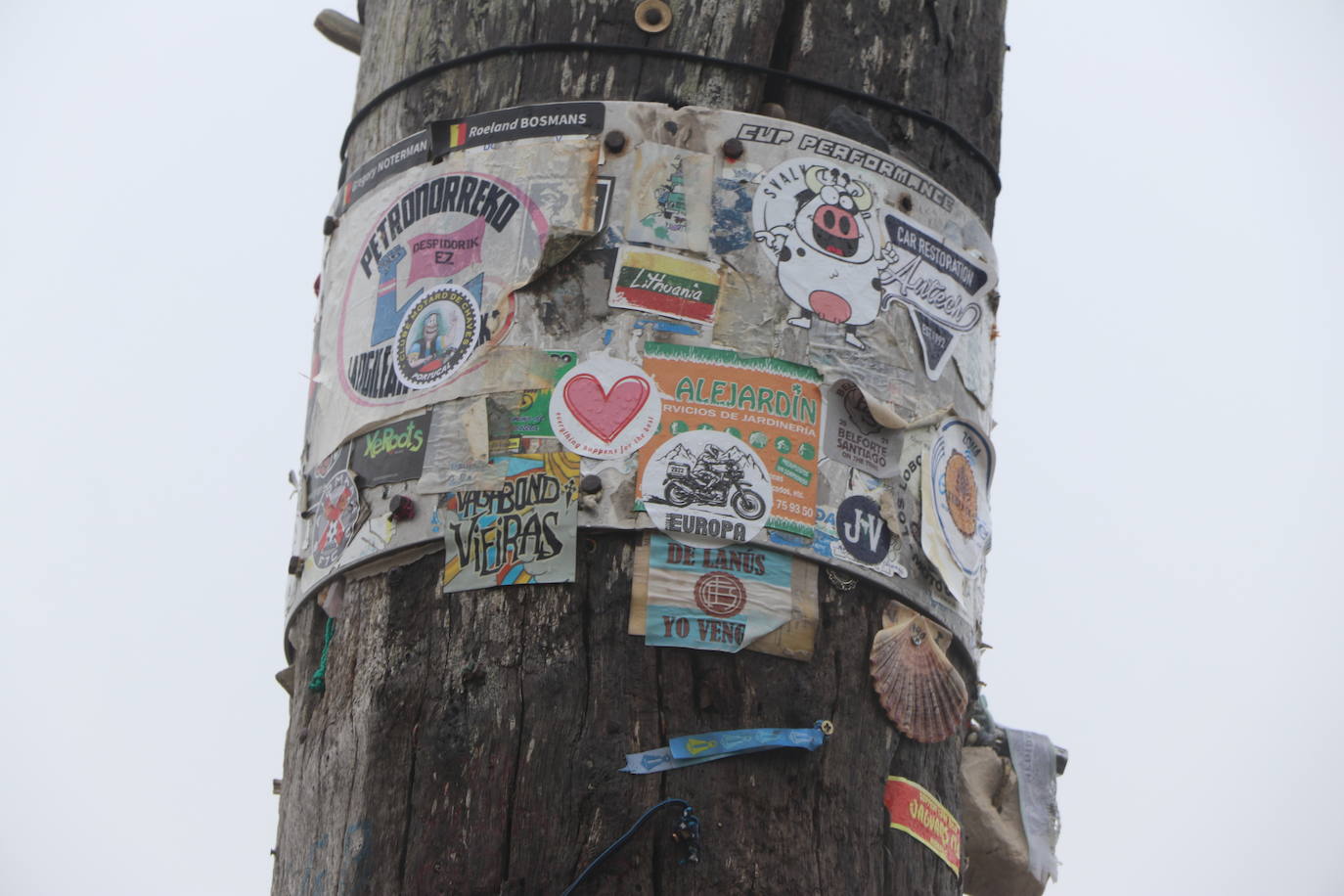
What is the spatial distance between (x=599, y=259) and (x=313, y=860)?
3.84 ft

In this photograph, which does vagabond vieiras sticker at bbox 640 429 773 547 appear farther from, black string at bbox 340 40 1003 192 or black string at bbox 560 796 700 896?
black string at bbox 340 40 1003 192

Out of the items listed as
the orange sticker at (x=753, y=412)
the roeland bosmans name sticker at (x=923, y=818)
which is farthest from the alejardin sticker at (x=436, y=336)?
the roeland bosmans name sticker at (x=923, y=818)

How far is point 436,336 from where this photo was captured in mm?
3467

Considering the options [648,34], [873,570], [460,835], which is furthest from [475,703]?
[648,34]

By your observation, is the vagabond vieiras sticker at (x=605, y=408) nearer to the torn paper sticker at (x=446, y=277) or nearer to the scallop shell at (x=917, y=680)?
the torn paper sticker at (x=446, y=277)

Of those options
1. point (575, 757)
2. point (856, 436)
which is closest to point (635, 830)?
point (575, 757)

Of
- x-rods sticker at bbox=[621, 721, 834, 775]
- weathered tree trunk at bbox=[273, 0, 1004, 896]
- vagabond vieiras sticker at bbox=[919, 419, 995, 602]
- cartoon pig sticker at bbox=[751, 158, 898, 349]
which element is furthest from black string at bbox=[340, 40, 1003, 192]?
x-rods sticker at bbox=[621, 721, 834, 775]

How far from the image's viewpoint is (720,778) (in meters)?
3.10

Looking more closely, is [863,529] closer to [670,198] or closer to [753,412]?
[753,412]

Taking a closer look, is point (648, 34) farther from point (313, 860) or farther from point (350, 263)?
point (313, 860)

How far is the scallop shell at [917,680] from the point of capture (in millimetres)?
3309

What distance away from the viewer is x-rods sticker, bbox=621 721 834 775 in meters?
3.08

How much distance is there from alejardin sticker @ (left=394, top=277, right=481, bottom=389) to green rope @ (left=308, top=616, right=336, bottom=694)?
464mm

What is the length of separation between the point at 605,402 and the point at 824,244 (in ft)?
1.80
